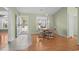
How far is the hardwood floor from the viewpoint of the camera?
2.94m

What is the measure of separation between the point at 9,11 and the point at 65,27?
3.97ft

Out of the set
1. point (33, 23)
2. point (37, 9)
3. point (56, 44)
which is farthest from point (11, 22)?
point (56, 44)

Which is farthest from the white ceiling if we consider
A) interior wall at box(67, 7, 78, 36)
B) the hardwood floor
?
the hardwood floor

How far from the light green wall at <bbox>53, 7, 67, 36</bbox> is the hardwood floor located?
13 centimetres

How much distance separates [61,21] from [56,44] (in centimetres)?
50

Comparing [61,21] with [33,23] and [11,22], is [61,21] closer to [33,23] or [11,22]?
[33,23]

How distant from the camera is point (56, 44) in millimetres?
2961

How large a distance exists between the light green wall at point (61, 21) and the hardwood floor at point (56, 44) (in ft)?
0.43

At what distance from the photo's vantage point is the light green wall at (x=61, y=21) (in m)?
2.98

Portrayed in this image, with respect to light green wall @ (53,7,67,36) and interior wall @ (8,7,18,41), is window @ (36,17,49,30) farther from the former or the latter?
interior wall @ (8,7,18,41)

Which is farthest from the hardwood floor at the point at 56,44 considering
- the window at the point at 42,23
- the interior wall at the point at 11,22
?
the interior wall at the point at 11,22
